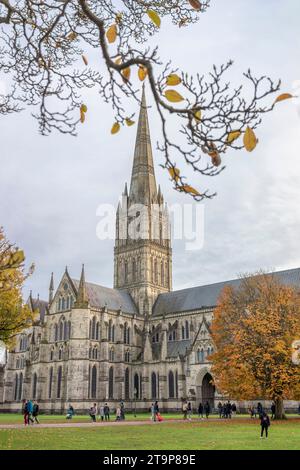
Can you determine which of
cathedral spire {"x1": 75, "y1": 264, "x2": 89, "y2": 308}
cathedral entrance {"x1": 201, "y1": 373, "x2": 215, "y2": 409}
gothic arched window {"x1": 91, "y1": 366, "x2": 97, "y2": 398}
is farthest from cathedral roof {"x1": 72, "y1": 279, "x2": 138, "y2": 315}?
cathedral entrance {"x1": 201, "y1": 373, "x2": 215, "y2": 409}

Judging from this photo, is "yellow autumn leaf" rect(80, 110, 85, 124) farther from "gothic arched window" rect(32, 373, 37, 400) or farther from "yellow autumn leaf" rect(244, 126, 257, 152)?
"gothic arched window" rect(32, 373, 37, 400)

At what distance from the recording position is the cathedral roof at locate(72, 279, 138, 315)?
64.4 meters

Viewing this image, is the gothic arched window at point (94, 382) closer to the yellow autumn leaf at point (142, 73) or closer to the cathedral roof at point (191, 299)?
the cathedral roof at point (191, 299)

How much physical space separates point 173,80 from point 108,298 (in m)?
63.5

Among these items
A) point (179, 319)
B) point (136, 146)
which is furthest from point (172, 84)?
point (136, 146)

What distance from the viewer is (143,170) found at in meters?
80.4

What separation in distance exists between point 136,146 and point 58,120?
7814cm

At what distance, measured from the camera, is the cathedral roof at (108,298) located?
64.4m

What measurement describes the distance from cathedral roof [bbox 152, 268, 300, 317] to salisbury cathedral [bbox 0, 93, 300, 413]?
20cm

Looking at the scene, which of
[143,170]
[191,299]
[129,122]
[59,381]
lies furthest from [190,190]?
[143,170]

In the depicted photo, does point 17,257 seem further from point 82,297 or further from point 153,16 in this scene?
point 82,297

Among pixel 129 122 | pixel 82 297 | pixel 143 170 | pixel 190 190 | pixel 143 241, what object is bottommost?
pixel 190 190

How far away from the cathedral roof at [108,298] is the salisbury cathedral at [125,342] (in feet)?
0.68
